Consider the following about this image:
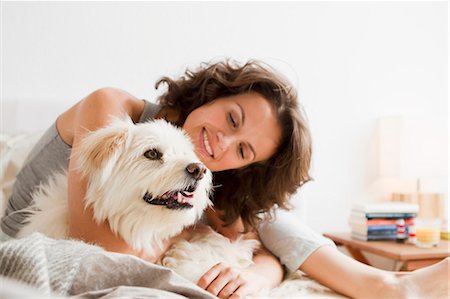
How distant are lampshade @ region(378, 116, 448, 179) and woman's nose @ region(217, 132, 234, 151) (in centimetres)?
167

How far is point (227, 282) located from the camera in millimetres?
1253

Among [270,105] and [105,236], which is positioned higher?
[270,105]

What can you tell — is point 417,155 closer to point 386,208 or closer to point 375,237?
point 386,208

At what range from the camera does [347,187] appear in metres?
3.07

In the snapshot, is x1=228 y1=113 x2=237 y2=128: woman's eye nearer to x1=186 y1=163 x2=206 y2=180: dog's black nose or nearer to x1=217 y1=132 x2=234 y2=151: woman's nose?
x1=217 y1=132 x2=234 y2=151: woman's nose

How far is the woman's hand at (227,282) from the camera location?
1.22m

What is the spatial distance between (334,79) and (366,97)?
0.26m

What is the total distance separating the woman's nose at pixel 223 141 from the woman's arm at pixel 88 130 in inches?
12.0

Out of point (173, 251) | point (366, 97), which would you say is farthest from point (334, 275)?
point (366, 97)

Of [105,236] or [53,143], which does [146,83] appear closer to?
[53,143]

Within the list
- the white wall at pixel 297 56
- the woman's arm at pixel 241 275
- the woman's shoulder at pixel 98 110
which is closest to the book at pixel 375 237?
the white wall at pixel 297 56

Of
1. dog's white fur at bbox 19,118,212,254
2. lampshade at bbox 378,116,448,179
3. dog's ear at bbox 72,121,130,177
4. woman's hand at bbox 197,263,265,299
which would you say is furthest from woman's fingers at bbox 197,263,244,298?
lampshade at bbox 378,116,448,179

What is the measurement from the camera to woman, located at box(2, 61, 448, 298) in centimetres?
147

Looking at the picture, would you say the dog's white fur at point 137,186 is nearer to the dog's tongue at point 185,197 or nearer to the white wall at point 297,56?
the dog's tongue at point 185,197
